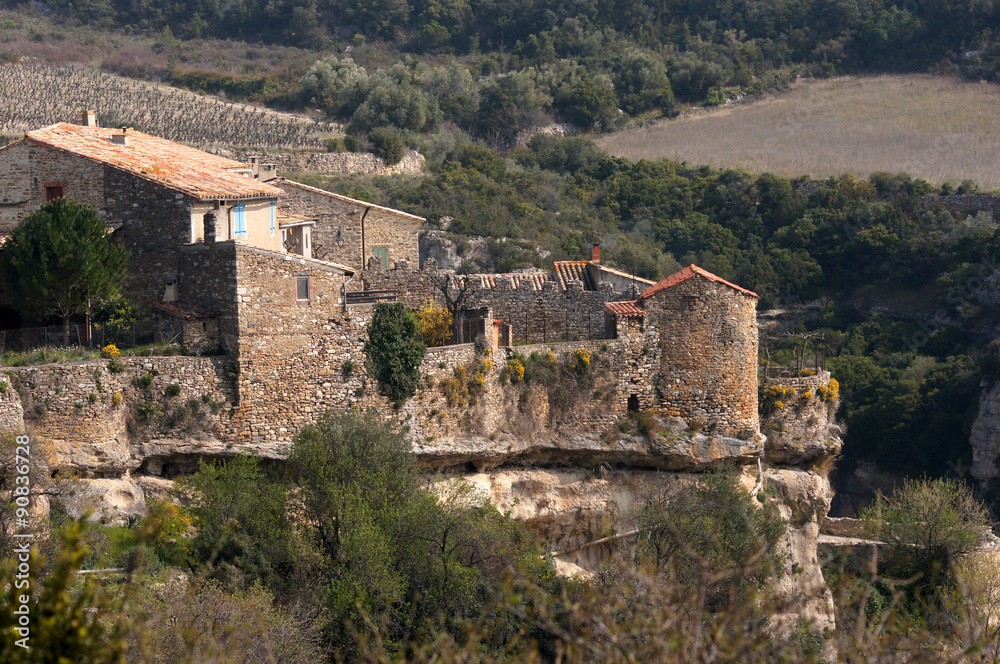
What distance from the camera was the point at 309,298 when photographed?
31.2 metres

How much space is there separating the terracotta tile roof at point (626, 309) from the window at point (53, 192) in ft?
43.8

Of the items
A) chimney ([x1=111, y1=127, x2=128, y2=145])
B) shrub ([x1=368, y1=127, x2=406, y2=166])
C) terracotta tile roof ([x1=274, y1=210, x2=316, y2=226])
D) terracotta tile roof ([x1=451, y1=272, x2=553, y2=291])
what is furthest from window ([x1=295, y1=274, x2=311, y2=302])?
shrub ([x1=368, y1=127, x2=406, y2=166])

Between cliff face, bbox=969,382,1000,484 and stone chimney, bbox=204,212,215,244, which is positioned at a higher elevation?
stone chimney, bbox=204,212,215,244

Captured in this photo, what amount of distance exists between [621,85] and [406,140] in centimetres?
2668

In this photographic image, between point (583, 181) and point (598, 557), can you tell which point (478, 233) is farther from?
point (598, 557)

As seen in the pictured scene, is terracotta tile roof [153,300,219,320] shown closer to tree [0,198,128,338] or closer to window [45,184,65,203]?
tree [0,198,128,338]

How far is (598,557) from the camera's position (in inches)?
1357

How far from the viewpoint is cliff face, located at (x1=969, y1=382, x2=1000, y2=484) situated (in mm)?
56188

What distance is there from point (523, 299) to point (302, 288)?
24.7 ft

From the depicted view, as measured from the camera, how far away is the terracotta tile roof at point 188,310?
99.7 ft

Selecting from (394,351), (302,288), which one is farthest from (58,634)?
(394,351)

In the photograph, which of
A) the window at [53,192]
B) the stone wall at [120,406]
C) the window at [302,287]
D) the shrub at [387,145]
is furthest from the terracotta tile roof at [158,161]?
the shrub at [387,145]

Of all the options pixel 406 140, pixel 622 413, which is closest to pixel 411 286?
pixel 622 413

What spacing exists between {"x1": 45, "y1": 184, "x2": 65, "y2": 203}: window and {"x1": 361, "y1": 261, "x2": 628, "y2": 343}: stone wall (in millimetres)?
7570
